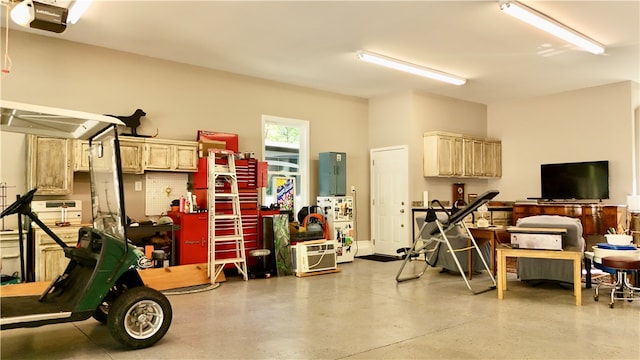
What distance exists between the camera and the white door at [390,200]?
8.83 meters

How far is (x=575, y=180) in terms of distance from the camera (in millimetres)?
8789

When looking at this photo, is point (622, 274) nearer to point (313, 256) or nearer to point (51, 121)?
point (313, 256)

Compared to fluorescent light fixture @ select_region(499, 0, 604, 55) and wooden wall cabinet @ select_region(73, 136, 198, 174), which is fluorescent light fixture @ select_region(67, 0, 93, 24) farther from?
fluorescent light fixture @ select_region(499, 0, 604, 55)

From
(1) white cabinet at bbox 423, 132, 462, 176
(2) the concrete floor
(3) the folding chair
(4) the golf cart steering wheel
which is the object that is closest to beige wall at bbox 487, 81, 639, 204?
(1) white cabinet at bbox 423, 132, 462, 176

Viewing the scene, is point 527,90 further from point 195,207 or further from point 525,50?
point 195,207

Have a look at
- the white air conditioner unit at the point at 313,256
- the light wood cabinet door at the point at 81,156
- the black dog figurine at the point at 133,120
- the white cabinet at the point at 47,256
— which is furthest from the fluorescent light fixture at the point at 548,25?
the white cabinet at the point at 47,256

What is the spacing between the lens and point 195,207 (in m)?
6.50

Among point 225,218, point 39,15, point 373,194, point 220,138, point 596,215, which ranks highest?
point 39,15

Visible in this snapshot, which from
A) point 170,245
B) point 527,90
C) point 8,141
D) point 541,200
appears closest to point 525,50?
point 527,90

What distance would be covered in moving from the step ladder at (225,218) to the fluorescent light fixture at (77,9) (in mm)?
2343

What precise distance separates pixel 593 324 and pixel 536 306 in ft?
2.39

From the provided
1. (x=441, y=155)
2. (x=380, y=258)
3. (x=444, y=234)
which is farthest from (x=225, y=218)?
(x=441, y=155)

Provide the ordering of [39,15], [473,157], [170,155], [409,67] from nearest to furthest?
[39,15]
[170,155]
[409,67]
[473,157]

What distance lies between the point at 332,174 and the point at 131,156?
3.61 m
